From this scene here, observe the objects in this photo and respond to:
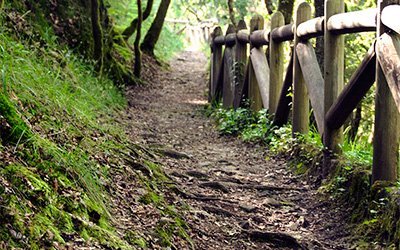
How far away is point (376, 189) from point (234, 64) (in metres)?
6.56

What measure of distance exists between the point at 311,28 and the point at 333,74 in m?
0.81

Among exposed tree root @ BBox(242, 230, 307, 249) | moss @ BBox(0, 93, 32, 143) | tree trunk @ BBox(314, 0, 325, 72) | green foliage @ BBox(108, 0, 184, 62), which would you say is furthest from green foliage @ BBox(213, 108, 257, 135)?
green foliage @ BBox(108, 0, 184, 62)

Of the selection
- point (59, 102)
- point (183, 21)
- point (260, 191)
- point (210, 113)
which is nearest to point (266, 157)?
point (260, 191)

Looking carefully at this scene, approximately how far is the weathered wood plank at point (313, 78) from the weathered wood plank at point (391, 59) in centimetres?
179

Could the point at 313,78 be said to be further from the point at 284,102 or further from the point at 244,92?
the point at 244,92

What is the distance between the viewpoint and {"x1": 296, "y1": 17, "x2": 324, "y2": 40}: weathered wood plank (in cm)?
625

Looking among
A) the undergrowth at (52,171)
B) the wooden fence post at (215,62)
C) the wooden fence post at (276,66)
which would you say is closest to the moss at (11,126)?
the undergrowth at (52,171)

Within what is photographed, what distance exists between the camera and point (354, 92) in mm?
5137

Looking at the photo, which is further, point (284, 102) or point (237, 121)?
point (237, 121)

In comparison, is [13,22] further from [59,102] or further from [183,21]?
[183,21]

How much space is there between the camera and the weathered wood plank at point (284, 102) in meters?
7.57

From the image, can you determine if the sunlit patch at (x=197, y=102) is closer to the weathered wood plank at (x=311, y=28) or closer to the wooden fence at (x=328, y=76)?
the wooden fence at (x=328, y=76)

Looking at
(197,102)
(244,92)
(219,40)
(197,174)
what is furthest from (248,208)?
(197,102)

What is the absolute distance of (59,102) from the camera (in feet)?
19.1
